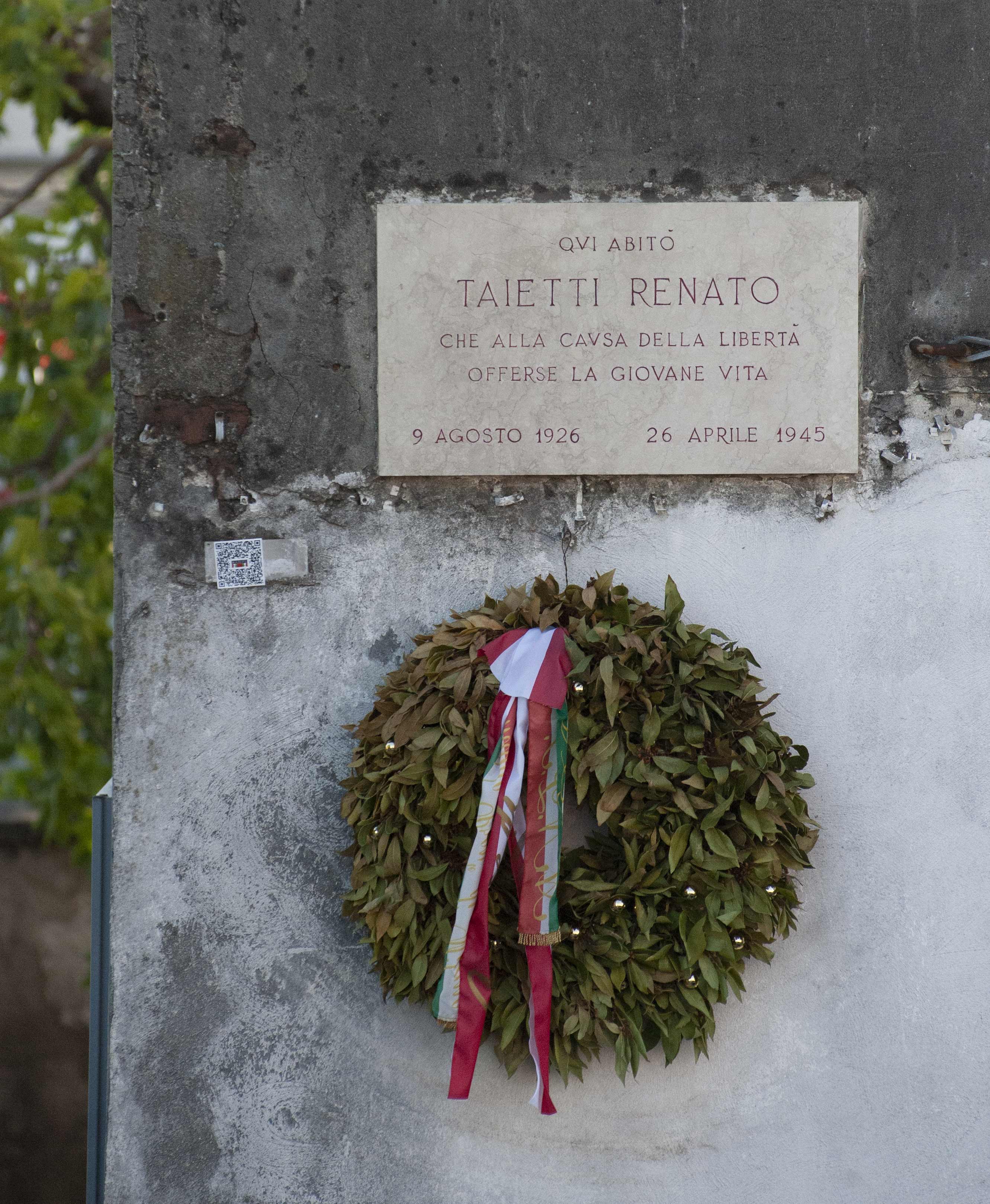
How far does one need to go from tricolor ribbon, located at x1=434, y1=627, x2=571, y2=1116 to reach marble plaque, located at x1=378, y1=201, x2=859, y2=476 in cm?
60

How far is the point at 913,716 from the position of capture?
2518 millimetres

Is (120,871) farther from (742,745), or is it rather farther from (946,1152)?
(946,1152)

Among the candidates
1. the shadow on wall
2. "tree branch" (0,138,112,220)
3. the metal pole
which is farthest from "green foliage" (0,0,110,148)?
the shadow on wall

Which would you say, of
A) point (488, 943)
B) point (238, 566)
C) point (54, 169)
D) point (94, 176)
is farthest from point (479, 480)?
point (54, 169)

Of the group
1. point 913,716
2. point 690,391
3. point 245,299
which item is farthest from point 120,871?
point 913,716

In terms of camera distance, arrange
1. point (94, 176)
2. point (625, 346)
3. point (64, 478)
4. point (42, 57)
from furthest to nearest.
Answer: point (94, 176), point (64, 478), point (42, 57), point (625, 346)

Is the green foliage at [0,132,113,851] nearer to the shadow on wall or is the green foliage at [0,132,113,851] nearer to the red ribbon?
the shadow on wall

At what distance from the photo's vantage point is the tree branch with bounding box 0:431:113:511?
13.5 feet

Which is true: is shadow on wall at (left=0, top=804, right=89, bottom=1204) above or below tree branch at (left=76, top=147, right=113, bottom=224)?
below

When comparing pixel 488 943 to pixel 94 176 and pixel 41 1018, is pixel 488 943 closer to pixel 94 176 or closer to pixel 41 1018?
pixel 94 176

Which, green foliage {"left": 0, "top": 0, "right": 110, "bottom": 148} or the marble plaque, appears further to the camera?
green foliage {"left": 0, "top": 0, "right": 110, "bottom": 148}

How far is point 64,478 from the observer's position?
4148 millimetres

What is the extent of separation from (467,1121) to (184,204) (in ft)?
7.85

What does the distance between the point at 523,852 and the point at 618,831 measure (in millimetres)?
225
